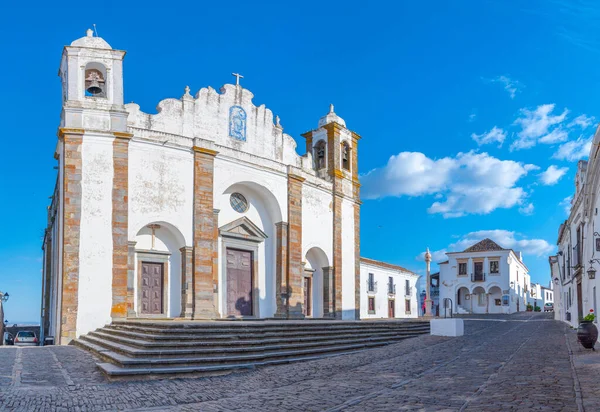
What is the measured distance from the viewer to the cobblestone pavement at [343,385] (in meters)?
7.06

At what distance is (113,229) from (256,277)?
20.0 ft

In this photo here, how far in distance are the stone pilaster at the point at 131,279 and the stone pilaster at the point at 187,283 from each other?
1.56 m

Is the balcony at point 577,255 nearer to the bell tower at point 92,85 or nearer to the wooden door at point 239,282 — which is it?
the wooden door at point 239,282

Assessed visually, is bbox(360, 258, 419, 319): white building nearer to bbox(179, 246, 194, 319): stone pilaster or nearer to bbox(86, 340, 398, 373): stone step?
bbox(179, 246, 194, 319): stone pilaster

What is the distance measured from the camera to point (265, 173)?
21.0 meters

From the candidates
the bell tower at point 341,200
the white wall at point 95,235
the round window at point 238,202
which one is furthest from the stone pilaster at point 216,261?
the bell tower at point 341,200

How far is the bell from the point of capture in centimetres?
1738

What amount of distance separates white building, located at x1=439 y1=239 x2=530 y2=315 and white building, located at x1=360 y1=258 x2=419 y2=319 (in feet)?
40.1

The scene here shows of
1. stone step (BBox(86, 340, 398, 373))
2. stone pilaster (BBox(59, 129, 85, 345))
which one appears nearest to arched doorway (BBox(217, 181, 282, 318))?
stone pilaster (BBox(59, 129, 85, 345))

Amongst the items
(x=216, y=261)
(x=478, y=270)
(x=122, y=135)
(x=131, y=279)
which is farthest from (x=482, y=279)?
(x=122, y=135)

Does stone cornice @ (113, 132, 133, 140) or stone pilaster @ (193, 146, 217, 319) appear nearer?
stone cornice @ (113, 132, 133, 140)

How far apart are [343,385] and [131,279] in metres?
10.3

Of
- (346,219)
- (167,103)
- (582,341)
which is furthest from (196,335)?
(346,219)

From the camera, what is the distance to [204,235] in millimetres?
18453
